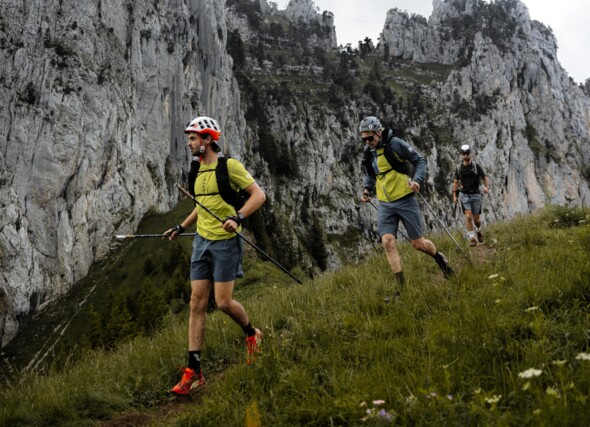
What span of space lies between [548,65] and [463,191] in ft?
575

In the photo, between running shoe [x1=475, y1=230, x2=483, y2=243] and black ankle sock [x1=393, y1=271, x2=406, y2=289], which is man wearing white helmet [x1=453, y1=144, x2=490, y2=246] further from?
black ankle sock [x1=393, y1=271, x2=406, y2=289]

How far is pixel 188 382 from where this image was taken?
4816mm

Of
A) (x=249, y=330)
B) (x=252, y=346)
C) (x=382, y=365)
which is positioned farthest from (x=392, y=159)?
(x=382, y=365)

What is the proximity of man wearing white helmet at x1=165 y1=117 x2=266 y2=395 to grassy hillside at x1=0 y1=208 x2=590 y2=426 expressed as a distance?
2.04 ft

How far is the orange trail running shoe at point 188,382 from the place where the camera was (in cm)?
472

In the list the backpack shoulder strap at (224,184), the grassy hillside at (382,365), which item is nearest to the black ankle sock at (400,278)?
the grassy hillside at (382,365)

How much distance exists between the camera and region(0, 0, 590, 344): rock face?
66.4 meters

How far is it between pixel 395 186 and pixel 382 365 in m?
4.11

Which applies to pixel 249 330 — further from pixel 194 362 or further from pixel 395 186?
Result: pixel 395 186

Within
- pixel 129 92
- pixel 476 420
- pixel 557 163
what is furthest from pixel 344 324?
pixel 557 163

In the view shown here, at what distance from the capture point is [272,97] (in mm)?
130375

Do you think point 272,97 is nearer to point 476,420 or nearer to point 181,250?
point 181,250

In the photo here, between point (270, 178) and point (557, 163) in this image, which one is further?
point (557, 163)

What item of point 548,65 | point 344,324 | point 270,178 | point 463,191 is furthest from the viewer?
point 548,65
